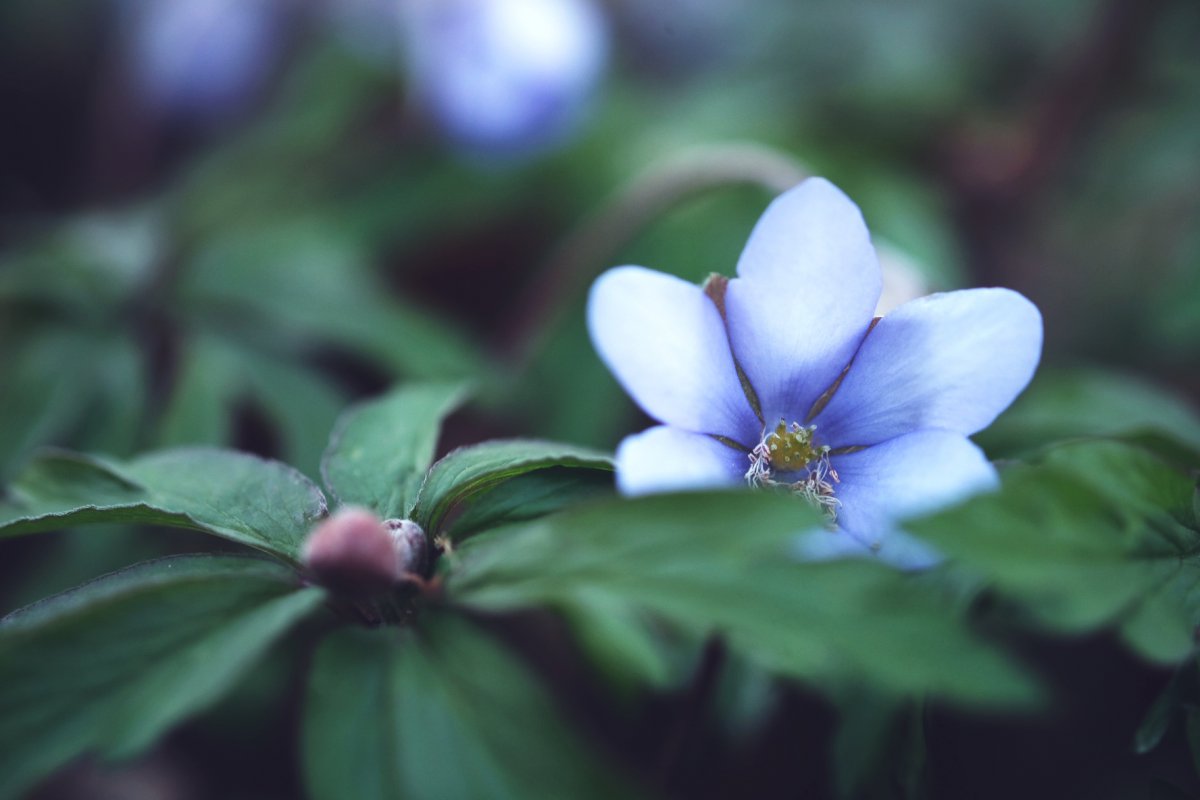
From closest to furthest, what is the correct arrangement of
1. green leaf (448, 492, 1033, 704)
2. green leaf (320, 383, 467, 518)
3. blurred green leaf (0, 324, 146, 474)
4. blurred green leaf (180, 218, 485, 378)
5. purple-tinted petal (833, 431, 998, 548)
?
green leaf (448, 492, 1033, 704) < purple-tinted petal (833, 431, 998, 548) < green leaf (320, 383, 467, 518) < blurred green leaf (0, 324, 146, 474) < blurred green leaf (180, 218, 485, 378)

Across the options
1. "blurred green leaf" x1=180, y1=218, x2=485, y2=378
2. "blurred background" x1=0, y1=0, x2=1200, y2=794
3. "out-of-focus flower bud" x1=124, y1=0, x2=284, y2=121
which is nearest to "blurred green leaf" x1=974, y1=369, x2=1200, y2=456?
"blurred background" x1=0, y1=0, x2=1200, y2=794

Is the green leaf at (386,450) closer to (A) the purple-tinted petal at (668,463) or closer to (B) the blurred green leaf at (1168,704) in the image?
(A) the purple-tinted petal at (668,463)

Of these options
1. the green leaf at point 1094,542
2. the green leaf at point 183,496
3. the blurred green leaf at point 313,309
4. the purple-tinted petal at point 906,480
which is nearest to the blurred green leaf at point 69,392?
the blurred green leaf at point 313,309

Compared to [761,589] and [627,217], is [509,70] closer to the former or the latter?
[627,217]

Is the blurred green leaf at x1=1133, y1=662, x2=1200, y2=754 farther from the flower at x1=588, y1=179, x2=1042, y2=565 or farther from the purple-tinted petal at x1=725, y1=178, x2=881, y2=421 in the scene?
the purple-tinted petal at x1=725, y1=178, x2=881, y2=421

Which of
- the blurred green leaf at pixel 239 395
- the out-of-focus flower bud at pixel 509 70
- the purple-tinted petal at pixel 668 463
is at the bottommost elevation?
the blurred green leaf at pixel 239 395

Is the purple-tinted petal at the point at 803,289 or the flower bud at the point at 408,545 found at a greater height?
the purple-tinted petal at the point at 803,289
